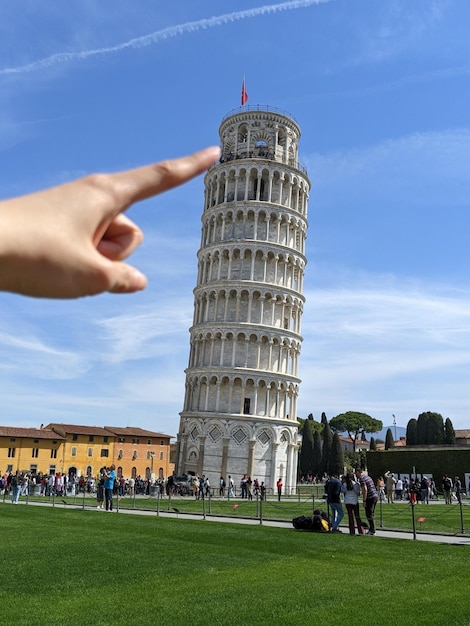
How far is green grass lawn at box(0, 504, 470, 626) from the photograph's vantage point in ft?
27.2

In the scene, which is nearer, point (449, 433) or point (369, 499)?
point (369, 499)

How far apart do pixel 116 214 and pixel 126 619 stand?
7487 millimetres

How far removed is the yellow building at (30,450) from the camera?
7769 centimetres

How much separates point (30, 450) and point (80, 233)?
274 feet

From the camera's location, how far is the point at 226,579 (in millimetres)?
10523

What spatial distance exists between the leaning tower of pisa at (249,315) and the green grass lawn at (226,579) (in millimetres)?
40611

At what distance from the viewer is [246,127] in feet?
214

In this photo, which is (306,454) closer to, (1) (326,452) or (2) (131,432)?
(1) (326,452)

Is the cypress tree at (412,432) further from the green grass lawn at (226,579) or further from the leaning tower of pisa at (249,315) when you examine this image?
the green grass lawn at (226,579)

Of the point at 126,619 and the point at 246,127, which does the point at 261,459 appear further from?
the point at 126,619

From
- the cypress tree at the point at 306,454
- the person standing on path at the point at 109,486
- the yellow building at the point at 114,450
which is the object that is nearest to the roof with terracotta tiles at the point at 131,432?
the yellow building at the point at 114,450

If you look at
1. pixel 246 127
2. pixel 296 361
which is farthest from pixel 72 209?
pixel 246 127

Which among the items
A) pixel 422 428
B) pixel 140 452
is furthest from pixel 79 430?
pixel 422 428

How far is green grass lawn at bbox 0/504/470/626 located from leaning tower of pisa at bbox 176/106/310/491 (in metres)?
40.6
